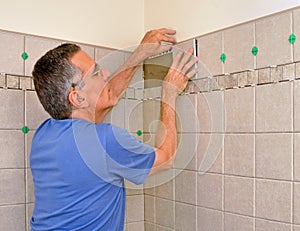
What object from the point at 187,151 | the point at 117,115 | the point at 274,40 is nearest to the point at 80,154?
the point at 117,115

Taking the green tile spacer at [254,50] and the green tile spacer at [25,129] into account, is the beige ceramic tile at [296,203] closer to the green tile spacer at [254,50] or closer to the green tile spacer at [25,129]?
the green tile spacer at [254,50]

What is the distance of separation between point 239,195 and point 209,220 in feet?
0.61

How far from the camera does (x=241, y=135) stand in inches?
51.5

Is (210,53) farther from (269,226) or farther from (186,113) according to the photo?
(269,226)

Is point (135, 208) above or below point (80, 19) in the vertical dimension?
below

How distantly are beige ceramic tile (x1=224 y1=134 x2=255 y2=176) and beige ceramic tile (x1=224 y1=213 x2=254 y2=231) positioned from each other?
15 cm

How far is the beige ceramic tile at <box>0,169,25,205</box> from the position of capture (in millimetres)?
1435

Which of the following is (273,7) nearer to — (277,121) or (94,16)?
(277,121)

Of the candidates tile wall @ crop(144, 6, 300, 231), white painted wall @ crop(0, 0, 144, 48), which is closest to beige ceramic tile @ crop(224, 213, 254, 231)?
tile wall @ crop(144, 6, 300, 231)

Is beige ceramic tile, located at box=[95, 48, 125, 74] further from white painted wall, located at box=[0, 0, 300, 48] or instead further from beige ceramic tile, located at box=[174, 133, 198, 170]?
beige ceramic tile, located at box=[174, 133, 198, 170]

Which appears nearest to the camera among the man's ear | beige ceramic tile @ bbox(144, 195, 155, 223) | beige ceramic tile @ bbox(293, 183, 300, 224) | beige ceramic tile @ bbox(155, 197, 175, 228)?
beige ceramic tile @ bbox(293, 183, 300, 224)

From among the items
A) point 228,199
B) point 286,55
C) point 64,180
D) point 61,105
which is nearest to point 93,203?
point 64,180

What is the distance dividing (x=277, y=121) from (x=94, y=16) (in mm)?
929

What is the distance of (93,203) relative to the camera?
4.05 ft
